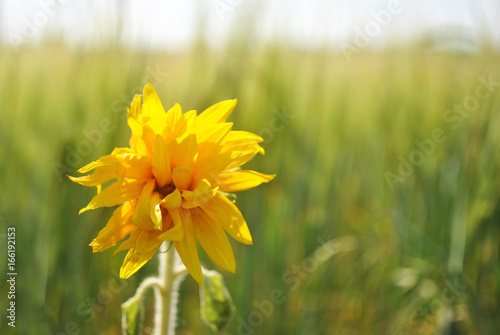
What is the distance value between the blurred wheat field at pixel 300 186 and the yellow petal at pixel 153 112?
0.36 metres

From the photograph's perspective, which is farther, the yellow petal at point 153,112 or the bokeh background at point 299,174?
the bokeh background at point 299,174

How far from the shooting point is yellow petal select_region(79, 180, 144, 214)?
1.25ft

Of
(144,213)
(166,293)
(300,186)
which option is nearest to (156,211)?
(144,213)

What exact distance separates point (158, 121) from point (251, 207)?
1.77 ft

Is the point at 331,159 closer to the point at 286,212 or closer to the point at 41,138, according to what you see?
the point at 286,212

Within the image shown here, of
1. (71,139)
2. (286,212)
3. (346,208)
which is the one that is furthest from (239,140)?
(346,208)

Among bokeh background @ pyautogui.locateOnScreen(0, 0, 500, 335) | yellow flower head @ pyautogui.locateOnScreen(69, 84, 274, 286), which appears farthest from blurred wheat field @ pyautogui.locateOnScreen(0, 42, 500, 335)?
yellow flower head @ pyautogui.locateOnScreen(69, 84, 274, 286)

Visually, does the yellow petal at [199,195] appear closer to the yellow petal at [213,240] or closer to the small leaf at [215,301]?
the yellow petal at [213,240]

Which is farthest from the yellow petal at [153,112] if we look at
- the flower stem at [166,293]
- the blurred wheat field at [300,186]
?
the blurred wheat field at [300,186]

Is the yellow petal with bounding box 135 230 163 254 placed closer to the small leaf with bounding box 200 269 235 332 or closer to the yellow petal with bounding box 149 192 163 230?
the yellow petal with bounding box 149 192 163 230

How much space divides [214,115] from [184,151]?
0.04 m

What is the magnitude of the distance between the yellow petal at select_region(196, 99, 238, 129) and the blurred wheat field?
1.19 feet

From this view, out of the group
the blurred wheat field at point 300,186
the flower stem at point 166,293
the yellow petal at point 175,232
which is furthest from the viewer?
the blurred wheat field at point 300,186

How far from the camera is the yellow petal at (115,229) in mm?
375
